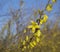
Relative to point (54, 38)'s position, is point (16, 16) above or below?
above

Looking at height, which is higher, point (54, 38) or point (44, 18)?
point (44, 18)

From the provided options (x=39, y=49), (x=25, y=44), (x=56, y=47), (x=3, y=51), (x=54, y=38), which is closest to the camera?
(x=25, y=44)

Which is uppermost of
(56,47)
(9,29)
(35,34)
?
(35,34)

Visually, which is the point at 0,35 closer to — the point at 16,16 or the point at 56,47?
the point at 16,16

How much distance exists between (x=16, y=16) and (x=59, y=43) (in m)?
1.58

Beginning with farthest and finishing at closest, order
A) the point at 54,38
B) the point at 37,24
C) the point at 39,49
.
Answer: the point at 54,38 < the point at 39,49 < the point at 37,24

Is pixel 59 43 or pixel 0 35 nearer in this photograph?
pixel 0 35

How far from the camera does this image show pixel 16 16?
349 centimetres

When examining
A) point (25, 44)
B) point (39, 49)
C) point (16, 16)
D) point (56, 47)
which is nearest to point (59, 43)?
point (56, 47)

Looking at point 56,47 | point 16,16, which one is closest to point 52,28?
point 56,47

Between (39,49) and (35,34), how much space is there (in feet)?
8.60

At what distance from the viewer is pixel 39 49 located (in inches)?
164

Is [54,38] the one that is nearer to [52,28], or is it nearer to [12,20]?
[52,28]

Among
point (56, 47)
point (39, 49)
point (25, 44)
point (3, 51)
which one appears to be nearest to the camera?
point (25, 44)
